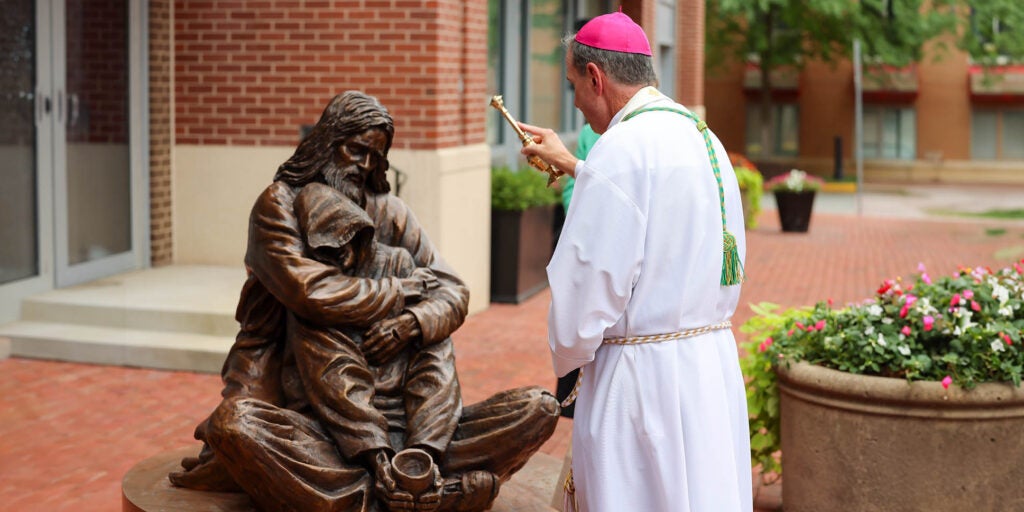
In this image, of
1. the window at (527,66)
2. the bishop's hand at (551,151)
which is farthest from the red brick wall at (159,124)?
the bishop's hand at (551,151)

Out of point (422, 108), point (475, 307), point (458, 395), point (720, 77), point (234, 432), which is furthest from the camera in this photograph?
point (720, 77)

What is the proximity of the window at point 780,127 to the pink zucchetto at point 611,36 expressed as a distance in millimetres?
34959

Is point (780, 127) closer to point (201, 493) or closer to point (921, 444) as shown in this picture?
point (921, 444)

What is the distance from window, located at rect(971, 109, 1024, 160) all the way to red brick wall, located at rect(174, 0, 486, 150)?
2876cm

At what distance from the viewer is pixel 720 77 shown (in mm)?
38125

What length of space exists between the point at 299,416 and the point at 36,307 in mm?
5552

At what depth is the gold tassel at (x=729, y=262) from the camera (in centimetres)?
391

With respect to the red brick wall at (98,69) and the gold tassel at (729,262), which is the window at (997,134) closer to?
the red brick wall at (98,69)

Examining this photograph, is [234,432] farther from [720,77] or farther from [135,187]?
[720,77]

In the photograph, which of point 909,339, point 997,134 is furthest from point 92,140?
point 997,134

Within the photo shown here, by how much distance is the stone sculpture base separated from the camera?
15.9ft

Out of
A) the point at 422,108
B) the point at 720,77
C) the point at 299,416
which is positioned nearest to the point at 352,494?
the point at 299,416

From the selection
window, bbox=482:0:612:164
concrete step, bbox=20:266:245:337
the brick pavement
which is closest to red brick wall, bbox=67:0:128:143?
concrete step, bbox=20:266:245:337

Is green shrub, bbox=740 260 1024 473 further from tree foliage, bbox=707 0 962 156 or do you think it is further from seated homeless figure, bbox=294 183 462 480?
tree foliage, bbox=707 0 962 156
